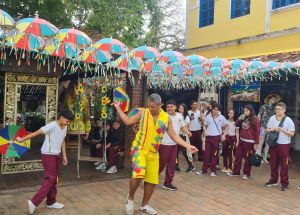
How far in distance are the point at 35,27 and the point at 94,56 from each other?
1.37 metres

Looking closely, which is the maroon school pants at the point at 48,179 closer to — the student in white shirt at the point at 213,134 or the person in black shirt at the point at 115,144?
the person in black shirt at the point at 115,144

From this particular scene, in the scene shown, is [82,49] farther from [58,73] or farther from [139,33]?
[139,33]

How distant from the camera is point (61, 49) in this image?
602cm

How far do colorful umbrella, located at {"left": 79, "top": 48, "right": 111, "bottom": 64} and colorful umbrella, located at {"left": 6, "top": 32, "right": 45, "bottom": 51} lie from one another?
2.61 feet

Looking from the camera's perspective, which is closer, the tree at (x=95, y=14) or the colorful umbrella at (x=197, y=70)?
the colorful umbrella at (x=197, y=70)

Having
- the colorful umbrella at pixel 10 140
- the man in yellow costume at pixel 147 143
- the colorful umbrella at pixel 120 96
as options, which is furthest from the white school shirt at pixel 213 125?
the colorful umbrella at pixel 10 140

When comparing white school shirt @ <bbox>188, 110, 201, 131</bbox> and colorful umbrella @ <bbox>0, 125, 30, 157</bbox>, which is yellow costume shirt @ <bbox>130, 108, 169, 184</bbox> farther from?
white school shirt @ <bbox>188, 110, 201, 131</bbox>

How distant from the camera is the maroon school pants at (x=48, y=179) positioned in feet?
15.7

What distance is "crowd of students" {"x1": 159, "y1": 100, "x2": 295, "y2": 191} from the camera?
656 centimetres

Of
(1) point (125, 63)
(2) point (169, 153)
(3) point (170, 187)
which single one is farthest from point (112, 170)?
(1) point (125, 63)

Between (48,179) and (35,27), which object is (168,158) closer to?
(48,179)

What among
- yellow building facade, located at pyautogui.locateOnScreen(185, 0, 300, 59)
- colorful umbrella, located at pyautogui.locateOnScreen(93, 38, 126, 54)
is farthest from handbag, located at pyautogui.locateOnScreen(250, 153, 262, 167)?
yellow building facade, located at pyautogui.locateOnScreen(185, 0, 300, 59)

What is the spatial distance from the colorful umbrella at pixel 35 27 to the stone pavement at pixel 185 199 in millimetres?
2619

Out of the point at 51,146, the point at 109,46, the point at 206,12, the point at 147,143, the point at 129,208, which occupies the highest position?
the point at 206,12
